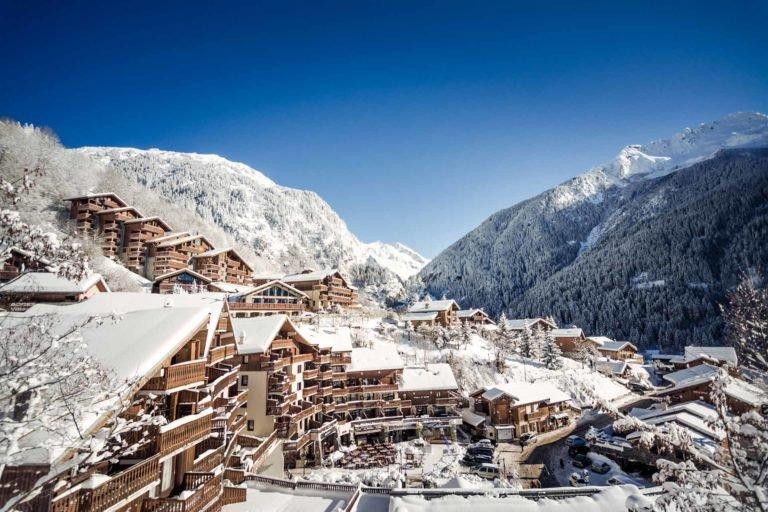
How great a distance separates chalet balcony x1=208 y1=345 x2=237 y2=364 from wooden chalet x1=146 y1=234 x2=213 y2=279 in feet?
→ 202

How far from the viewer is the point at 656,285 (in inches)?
5413

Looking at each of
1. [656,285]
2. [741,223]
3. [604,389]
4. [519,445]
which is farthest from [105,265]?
[741,223]

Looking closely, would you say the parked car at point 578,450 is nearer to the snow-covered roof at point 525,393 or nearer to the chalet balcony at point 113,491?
the snow-covered roof at point 525,393

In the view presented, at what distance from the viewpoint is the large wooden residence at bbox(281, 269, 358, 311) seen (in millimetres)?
83281

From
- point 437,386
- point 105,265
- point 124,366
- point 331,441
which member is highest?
point 105,265

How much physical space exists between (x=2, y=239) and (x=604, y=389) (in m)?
90.1

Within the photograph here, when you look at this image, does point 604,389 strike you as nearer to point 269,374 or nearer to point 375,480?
point 375,480

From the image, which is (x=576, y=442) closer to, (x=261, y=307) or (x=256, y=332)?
(x=256, y=332)


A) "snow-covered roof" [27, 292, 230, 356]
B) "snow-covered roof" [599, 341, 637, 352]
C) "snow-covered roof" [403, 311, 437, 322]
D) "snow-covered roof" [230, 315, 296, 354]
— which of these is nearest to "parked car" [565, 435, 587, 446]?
"snow-covered roof" [230, 315, 296, 354]

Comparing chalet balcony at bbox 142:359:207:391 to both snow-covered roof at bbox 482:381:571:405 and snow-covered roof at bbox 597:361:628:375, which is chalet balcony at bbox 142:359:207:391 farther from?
snow-covered roof at bbox 597:361:628:375

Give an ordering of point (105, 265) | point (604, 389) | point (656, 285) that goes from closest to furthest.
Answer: point (105, 265), point (604, 389), point (656, 285)

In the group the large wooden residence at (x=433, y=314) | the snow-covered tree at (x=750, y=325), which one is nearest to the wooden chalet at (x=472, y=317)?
the large wooden residence at (x=433, y=314)

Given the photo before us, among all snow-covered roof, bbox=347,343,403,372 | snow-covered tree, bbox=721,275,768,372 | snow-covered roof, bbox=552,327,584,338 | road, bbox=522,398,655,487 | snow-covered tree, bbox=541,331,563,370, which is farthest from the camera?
snow-covered roof, bbox=552,327,584,338

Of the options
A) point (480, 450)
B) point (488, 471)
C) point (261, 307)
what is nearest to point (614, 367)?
point (480, 450)
